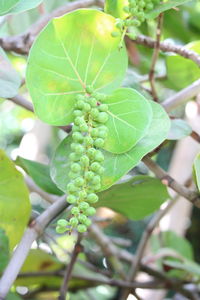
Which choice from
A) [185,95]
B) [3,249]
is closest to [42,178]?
[3,249]

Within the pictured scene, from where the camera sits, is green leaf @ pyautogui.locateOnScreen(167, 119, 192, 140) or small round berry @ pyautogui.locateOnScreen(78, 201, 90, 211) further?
green leaf @ pyautogui.locateOnScreen(167, 119, 192, 140)

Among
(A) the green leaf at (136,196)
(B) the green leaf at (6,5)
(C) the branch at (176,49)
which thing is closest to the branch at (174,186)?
(A) the green leaf at (136,196)

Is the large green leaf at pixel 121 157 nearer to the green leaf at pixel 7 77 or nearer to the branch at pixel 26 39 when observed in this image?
the green leaf at pixel 7 77

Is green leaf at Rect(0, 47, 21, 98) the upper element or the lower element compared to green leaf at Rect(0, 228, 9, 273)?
upper

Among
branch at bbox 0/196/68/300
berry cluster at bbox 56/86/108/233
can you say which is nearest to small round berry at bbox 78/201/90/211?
berry cluster at bbox 56/86/108/233

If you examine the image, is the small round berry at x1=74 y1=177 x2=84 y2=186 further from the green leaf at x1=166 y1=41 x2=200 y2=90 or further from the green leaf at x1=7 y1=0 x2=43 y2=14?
the green leaf at x1=166 y1=41 x2=200 y2=90

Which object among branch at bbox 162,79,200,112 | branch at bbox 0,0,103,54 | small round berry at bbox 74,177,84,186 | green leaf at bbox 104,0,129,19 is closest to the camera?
small round berry at bbox 74,177,84,186

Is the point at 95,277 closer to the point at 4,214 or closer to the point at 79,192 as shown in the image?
the point at 4,214

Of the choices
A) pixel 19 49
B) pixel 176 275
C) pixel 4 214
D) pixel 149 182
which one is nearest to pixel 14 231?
pixel 4 214
